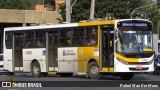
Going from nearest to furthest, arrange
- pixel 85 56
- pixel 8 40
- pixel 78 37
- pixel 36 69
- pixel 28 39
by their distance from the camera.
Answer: pixel 85 56, pixel 78 37, pixel 36 69, pixel 28 39, pixel 8 40

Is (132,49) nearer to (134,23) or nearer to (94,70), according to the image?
(134,23)

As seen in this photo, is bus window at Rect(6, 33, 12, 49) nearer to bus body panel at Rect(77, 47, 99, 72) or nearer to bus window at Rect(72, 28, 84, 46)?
bus window at Rect(72, 28, 84, 46)

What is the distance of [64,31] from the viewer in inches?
1119

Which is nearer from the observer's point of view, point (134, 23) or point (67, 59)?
point (134, 23)

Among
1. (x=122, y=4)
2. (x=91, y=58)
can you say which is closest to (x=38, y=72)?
(x=91, y=58)

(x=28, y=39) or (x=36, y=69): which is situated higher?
(x=28, y=39)

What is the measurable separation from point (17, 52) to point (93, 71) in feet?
22.9

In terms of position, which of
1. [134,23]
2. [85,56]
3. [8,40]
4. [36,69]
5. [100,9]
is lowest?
[36,69]

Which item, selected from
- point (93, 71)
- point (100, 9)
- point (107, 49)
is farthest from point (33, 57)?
point (100, 9)

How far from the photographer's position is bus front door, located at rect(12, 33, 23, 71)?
31266mm

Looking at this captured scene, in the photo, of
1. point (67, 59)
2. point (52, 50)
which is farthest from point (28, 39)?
point (67, 59)

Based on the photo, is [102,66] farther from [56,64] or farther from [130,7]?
[130,7]

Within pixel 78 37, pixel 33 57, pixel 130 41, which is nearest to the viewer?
pixel 130 41

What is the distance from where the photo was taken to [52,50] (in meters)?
29.2
